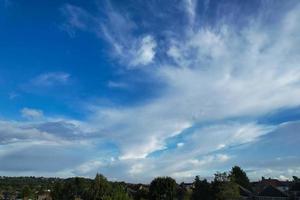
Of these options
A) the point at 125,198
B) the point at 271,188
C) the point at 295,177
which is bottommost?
the point at 125,198

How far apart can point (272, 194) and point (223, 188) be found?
82.4ft

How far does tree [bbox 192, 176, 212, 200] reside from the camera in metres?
120

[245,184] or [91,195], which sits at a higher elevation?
[245,184]

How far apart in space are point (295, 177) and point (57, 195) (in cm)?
9998

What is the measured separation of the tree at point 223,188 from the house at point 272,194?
17.4 metres

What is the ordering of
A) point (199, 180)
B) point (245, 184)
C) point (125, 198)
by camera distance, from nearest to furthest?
point (125, 198) → point (199, 180) → point (245, 184)

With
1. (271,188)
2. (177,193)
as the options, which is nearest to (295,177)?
(271,188)

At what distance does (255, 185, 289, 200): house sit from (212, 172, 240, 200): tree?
17449 millimetres

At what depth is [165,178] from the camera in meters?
137

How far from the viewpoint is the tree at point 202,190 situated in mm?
119750

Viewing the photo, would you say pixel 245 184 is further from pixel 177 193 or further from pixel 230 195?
pixel 230 195

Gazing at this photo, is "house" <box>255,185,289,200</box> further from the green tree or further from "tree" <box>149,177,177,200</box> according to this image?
the green tree

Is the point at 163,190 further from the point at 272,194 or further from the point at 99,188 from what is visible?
the point at 272,194

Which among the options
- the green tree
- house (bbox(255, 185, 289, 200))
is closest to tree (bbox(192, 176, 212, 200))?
house (bbox(255, 185, 289, 200))
